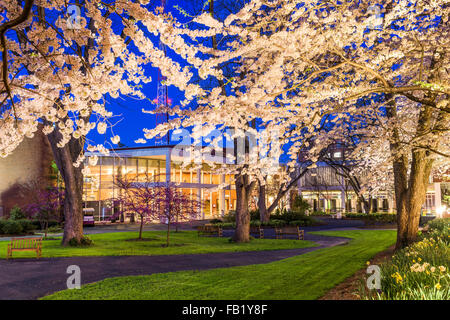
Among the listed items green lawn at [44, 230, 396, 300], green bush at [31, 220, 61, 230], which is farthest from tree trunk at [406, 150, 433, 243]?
green bush at [31, 220, 61, 230]

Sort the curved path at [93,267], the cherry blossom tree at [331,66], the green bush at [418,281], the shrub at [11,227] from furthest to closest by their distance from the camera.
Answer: the shrub at [11,227], the curved path at [93,267], the cherry blossom tree at [331,66], the green bush at [418,281]

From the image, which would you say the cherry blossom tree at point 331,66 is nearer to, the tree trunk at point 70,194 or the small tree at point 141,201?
the small tree at point 141,201

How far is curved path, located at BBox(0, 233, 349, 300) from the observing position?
9.05 m

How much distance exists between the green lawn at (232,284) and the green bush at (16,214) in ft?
83.4

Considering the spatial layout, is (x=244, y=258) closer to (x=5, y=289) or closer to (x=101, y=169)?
(x=5, y=289)

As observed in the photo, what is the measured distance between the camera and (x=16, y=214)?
30.5m

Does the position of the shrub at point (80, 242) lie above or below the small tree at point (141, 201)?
below

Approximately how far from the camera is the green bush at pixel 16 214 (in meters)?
30.4

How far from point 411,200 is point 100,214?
35.4 meters

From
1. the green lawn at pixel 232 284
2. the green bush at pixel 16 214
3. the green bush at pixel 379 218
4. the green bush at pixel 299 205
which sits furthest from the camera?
the green bush at pixel 299 205

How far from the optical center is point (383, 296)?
522cm

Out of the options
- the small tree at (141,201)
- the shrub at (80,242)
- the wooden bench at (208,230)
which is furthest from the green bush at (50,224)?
the shrub at (80,242)

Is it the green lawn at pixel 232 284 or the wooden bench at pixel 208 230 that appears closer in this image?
the green lawn at pixel 232 284
